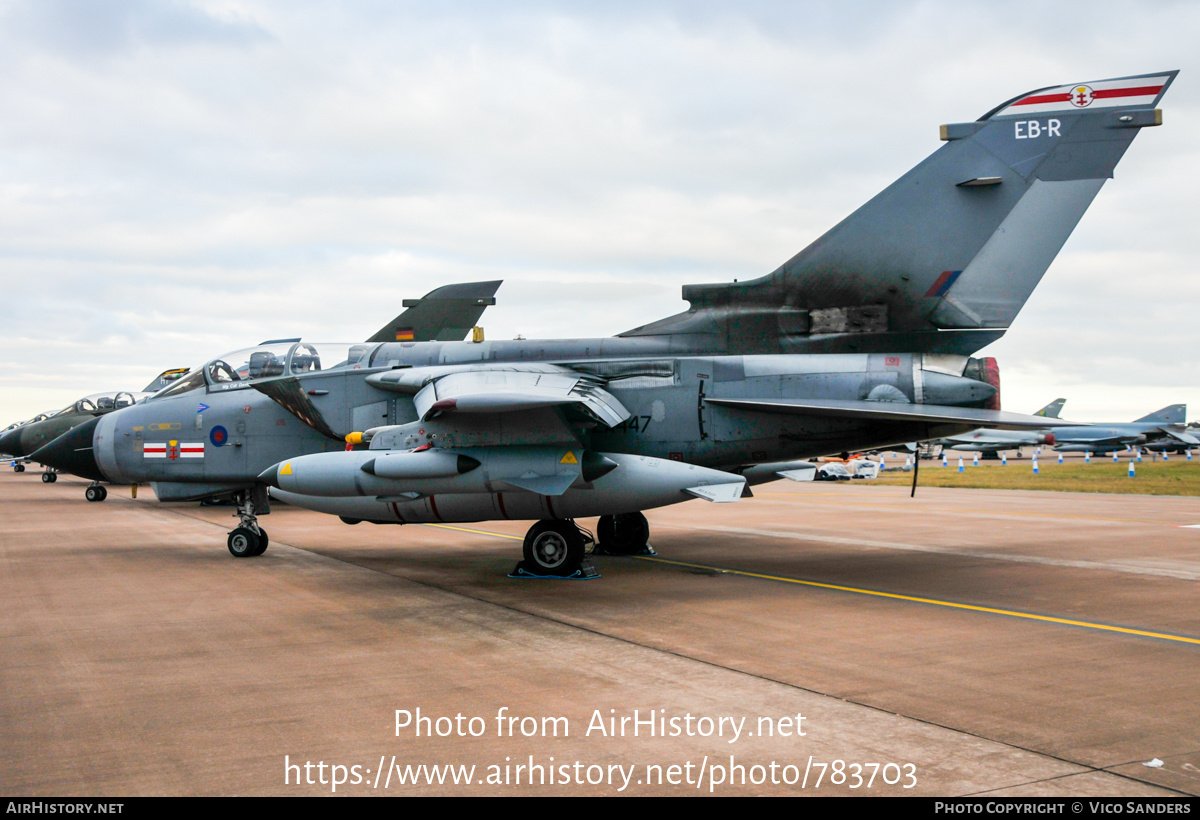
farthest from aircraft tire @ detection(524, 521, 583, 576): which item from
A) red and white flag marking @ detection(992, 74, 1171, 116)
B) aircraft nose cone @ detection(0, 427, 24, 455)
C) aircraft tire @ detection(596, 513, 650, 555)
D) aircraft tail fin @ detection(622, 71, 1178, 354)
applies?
aircraft nose cone @ detection(0, 427, 24, 455)

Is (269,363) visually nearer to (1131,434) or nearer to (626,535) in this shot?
(626,535)

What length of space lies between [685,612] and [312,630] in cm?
331

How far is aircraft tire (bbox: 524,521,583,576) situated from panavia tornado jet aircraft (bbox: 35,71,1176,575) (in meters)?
0.02

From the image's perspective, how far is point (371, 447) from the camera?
392 inches

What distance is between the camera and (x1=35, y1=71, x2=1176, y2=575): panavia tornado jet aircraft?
31.4 ft

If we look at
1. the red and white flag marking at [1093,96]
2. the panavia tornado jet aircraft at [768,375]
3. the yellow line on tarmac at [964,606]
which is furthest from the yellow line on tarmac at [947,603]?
the red and white flag marking at [1093,96]

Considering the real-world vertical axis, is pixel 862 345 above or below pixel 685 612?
above

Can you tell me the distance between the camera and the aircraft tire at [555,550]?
34.2ft

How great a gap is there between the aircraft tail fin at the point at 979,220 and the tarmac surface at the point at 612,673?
3.06 meters

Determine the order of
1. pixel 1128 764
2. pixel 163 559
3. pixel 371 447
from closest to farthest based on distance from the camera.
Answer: pixel 1128 764 < pixel 371 447 < pixel 163 559

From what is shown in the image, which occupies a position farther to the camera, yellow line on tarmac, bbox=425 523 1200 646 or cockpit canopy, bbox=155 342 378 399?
cockpit canopy, bbox=155 342 378 399

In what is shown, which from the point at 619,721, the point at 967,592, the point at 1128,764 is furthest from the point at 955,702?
the point at 967,592

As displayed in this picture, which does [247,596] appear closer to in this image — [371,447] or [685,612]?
[371,447]

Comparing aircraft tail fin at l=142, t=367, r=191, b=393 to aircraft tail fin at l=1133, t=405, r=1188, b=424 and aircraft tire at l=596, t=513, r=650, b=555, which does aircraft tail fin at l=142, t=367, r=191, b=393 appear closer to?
aircraft tire at l=596, t=513, r=650, b=555
